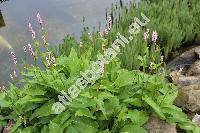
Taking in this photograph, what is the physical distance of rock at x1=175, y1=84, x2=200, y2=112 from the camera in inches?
181

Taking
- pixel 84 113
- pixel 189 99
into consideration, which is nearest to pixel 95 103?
pixel 84 113

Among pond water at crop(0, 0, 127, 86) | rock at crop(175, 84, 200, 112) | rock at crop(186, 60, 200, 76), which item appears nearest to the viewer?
rock at crop(175, 84, 200, 112)

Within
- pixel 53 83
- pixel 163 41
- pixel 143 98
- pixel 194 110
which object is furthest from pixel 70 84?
pixel 163 41

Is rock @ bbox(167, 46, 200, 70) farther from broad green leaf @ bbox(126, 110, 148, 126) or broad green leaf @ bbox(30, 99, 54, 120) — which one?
broad green leaf @ bbox(30, 99, 54, 120)

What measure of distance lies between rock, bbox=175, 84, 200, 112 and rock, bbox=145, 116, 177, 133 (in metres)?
0.54

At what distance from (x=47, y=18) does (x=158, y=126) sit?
508 centimetres

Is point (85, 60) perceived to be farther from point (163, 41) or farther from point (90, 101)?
point (163, 41)

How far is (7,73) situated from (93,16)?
2399 millimetres

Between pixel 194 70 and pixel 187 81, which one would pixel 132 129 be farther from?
pixel 194 70

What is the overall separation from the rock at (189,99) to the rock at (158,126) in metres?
0.54

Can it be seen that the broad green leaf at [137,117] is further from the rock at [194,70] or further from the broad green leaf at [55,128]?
the rock at [194,70]

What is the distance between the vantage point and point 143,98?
13.5ft

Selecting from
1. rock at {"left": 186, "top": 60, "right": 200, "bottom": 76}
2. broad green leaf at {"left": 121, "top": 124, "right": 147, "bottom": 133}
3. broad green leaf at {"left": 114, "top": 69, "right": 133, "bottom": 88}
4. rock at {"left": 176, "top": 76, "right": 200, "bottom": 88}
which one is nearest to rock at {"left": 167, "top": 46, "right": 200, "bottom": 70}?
rock at {"left": 186, "top": 60, "right": 200, "bottom": 76}

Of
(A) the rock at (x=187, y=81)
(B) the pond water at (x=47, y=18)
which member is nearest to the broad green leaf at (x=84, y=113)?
(A) the rock at (x=187, y=81)
